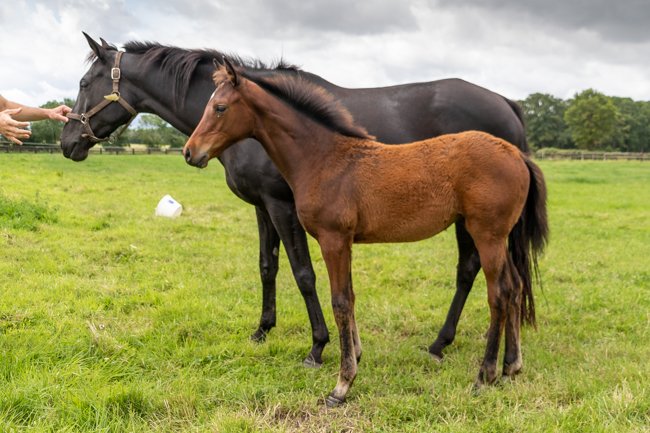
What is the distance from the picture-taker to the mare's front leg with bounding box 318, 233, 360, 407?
10.8ft

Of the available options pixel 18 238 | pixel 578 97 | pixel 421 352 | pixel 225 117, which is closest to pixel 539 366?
pixel 421 352

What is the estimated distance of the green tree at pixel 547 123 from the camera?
7494 centimetres

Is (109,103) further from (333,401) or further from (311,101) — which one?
(333,401)

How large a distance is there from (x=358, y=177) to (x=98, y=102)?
2754 mm

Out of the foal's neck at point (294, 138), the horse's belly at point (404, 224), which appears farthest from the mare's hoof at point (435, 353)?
the foal's neck at point (294, 138)

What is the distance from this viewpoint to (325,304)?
5.43 m

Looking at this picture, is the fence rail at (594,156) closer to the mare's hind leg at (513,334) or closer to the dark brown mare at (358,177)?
the mare's hind leg at (513,334)

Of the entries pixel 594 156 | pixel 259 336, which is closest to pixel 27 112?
pixel 259 336

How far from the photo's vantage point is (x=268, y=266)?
466cm

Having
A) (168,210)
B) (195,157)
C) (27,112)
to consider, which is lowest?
(168,210)

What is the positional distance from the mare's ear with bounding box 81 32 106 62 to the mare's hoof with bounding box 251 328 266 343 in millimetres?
2897

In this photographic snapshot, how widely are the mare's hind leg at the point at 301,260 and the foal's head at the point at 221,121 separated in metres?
0.90

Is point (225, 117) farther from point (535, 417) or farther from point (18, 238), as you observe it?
point (18, 238)

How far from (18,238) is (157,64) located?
4.68 m
